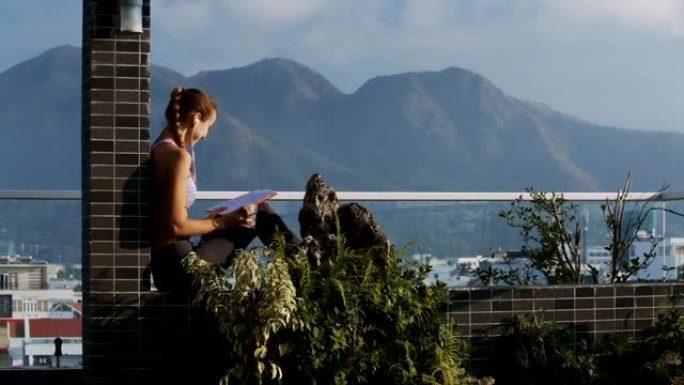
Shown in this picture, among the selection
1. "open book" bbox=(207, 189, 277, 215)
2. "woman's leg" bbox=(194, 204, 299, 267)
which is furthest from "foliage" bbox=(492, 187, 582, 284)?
"open book" bbox=(207, 189, 277, 215)

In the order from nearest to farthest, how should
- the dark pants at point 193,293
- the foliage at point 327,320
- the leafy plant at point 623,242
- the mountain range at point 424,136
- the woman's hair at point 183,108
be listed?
the foliage at point 327,320 < the dark pants at point 193,293 < the woman's hair at point 183,108 < the leafy plant at point 623,242 < the mountain range at point 424,136

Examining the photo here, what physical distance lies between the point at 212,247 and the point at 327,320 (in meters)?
0.67

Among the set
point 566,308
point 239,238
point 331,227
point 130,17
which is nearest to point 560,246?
point 566,308

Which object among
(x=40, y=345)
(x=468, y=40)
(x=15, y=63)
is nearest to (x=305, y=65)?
(x=468, y=40)

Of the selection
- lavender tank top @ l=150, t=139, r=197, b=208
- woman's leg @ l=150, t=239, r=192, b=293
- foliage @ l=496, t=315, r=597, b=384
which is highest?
lavender tank top @ l=150, t=139, r=197, b=208

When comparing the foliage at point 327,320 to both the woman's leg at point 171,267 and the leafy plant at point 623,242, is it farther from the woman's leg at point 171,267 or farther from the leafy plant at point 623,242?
the leafy plant at point 623,242

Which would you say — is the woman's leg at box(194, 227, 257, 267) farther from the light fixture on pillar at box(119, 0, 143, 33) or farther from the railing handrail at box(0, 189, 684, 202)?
the railing handrail at box(0, 189, 684, 202)

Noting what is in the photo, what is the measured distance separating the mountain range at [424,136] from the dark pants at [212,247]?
21.9 meters

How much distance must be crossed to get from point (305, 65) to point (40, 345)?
2380 centimetres

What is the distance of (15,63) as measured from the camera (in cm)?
2619

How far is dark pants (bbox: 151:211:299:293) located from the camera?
4418 mm

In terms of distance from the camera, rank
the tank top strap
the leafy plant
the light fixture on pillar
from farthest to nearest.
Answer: the leafy plant < the tank top strap < the light fixture on pillar

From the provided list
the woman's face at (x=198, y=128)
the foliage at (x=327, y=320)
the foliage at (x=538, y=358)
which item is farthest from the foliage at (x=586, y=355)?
the woman's face at (x=198, y=128)

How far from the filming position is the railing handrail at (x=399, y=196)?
580cm
